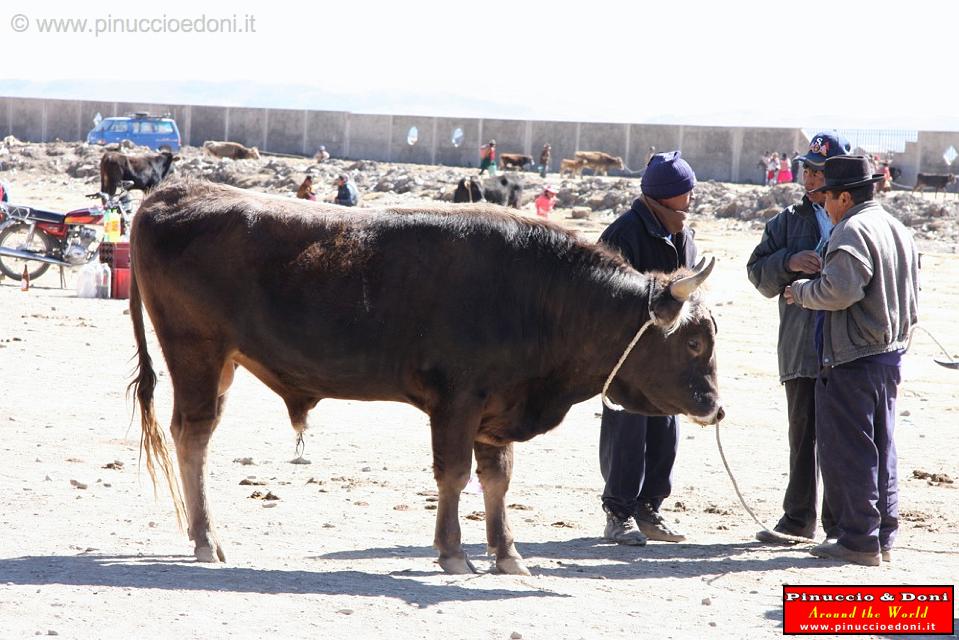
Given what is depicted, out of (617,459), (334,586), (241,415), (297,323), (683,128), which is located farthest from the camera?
(683,128)

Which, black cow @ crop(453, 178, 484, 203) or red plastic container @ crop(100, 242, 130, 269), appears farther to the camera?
black cow @ crop(453, 178, 484, 203)

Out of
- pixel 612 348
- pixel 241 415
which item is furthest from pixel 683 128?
pixel 612 348

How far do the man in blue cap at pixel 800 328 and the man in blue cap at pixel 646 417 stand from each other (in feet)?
1.64

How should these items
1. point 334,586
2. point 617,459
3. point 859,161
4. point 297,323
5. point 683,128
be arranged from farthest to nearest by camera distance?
point 683,128, point 617,459, point 859,161, point 297,323, point 334,586

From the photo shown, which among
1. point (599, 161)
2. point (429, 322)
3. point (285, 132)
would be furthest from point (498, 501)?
point (285, 132)

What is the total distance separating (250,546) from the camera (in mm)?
6859

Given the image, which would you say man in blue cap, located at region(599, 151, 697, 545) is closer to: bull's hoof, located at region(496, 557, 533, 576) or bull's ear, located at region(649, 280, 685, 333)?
bull's ear, located at region(649, 280, 685, 333)

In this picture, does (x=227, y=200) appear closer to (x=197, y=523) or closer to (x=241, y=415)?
(x=197, y=523)

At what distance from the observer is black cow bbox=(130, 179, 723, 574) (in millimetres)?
6422

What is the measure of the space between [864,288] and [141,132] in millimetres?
52430

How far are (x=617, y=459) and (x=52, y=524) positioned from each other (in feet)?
10.4

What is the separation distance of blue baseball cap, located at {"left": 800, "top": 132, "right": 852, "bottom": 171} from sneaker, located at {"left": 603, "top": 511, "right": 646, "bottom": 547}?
2.30 metres

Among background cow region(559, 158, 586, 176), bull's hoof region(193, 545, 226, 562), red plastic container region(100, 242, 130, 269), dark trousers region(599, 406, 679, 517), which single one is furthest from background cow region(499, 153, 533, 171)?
bull's hoof region(193, 545, 226, 562)

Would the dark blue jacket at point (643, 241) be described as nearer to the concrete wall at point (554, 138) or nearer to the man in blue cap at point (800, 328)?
the man in blue cap at point (800, 328)
